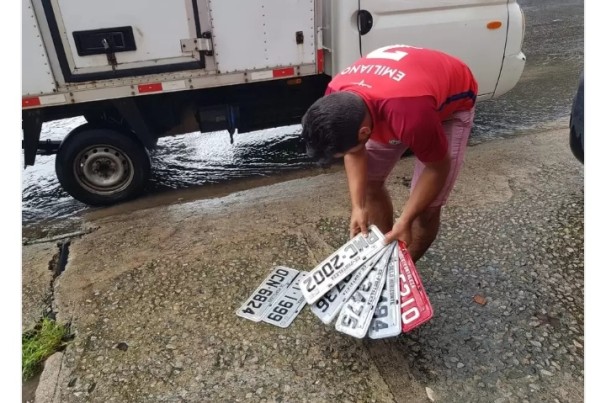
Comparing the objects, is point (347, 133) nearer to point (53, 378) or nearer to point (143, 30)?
point (53, 378)

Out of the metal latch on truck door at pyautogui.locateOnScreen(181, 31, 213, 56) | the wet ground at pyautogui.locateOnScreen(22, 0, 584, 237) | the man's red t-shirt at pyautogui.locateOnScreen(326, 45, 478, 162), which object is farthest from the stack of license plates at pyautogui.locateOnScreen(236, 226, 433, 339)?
the wet ground at pyautogui.locateOnScreen(22, 0, 584, 237)

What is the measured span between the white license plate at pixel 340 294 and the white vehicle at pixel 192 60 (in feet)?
7.24

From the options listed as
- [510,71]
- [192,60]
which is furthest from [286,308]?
[510,71]

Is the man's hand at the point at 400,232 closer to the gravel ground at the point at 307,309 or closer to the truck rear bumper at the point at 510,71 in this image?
the gravel ground at the point at 307,309

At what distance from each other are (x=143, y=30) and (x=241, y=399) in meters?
2.73

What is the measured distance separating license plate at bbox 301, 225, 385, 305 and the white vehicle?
2078mm

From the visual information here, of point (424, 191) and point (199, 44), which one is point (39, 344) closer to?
point (424, 191)

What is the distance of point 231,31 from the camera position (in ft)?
11.7

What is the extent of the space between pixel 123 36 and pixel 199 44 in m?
0.55

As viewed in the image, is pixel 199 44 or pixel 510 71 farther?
pixel 510 71

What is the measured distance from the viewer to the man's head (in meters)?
1.81

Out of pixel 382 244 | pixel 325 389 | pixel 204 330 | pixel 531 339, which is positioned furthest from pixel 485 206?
pixel 204 330

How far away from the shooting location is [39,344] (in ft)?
7.82

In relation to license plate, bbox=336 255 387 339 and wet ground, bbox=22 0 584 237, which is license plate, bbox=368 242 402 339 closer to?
license plate, bbox=336 255 387 339
